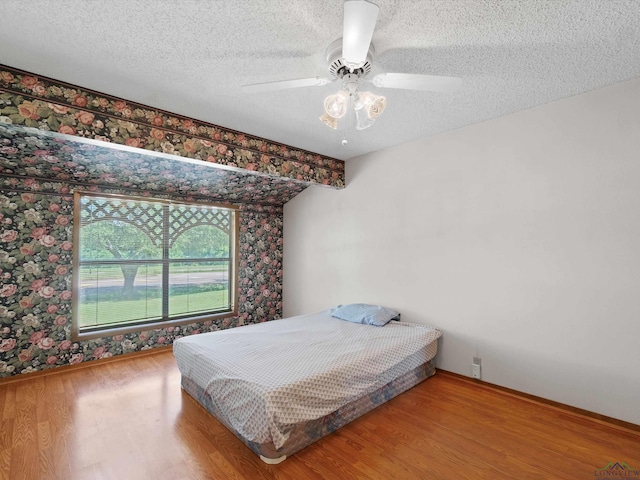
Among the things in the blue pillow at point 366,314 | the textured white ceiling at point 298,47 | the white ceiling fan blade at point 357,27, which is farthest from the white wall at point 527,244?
the white ceiling fan blade at point 357,27

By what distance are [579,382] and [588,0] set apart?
8.06 feet

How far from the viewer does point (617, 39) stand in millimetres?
1684

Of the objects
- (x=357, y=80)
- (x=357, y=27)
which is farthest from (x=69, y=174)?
(x=357, y=27)

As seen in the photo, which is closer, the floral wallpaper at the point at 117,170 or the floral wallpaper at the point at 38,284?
the floral wallpaper at the point at 117,170

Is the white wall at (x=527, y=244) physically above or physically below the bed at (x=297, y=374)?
above

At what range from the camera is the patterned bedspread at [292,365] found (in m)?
1.83

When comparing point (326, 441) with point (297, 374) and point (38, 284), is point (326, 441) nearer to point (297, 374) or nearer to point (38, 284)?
point (297, 374)

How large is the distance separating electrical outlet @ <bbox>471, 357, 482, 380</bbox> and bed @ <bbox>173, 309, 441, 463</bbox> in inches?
13.8

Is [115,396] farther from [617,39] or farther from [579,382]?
[617,39]

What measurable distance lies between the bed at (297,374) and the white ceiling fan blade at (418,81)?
182cm

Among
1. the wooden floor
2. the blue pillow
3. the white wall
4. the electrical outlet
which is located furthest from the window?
the electrical outlet

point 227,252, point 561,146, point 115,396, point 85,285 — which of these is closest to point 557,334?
point 561,146

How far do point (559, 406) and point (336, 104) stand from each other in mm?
2799

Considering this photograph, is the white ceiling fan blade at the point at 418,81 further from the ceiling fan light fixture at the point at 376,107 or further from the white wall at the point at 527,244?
the white wall at the point at 527,244
